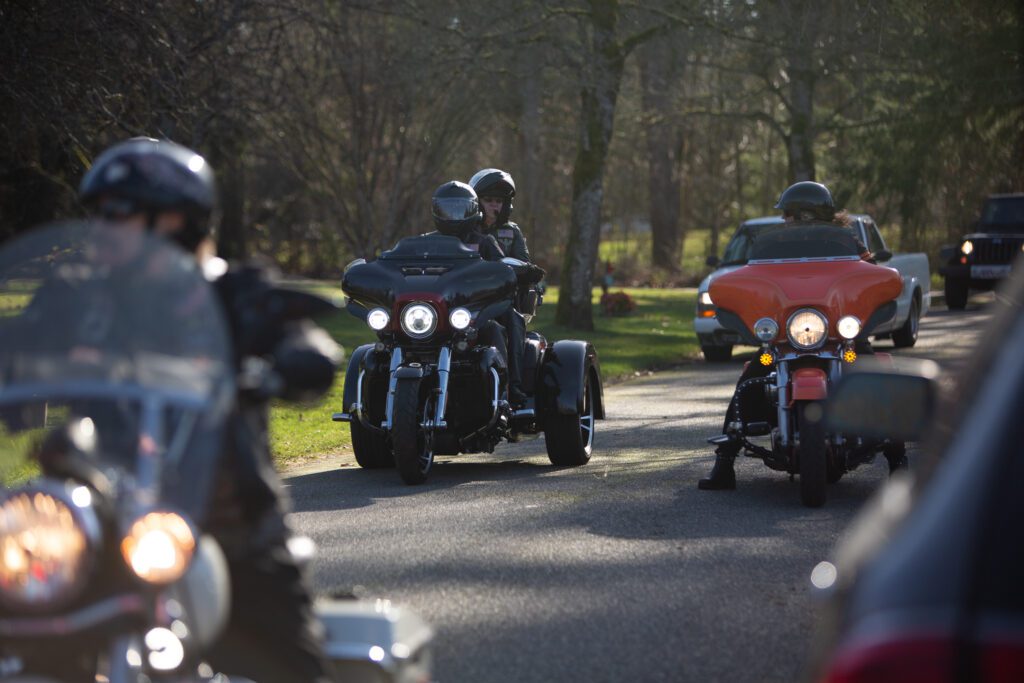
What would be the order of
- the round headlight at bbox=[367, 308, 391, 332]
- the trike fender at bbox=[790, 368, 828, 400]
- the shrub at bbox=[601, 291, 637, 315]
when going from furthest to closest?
the shrub at bbox=[601, 291, 637, 315] < the round headlight at bbox=[367, 308, 391, 332] < the trike fender at bbox=[790, 368, 828, 400]

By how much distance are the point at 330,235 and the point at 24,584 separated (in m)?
42.9

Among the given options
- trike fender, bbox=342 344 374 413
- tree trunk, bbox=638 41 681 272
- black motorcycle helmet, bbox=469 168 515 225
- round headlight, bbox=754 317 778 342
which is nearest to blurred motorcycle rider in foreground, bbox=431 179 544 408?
black motorcycle helmet, bbox=469 168 515 225

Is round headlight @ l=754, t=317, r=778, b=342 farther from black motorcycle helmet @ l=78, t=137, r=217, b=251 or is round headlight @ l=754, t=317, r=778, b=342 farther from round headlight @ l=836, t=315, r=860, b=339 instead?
black motorcycle helmet @ l=78, t=137, r=217, b=251

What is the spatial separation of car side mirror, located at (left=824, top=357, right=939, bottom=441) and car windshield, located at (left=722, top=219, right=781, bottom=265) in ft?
59.3

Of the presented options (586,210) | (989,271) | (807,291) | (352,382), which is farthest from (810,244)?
(989,271)

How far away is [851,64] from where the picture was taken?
1142 inches

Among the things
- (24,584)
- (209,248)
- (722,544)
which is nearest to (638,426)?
(722,544)

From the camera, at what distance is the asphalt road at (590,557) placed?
6176 mm

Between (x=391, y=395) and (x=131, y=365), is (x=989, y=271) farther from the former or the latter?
(x=131, y=365)

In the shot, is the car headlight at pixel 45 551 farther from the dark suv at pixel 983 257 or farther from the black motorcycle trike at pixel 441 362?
the dark suv at pixel 983 257

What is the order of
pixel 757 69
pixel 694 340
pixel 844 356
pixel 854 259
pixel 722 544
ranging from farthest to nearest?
pixel 757 69 < pixel 694 340 < pixel 854 259 < pixel 844 356 < pixel 722 544

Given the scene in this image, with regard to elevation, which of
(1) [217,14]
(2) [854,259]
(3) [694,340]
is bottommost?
(3) [694,340]

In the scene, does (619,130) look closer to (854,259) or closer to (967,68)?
(967,68)

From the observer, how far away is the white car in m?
21.6
